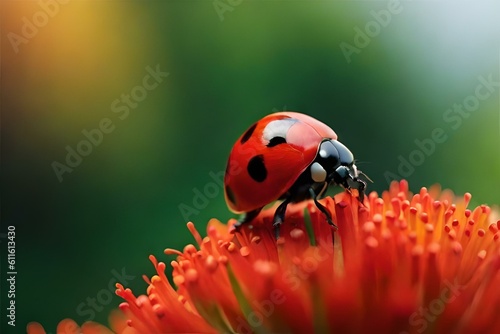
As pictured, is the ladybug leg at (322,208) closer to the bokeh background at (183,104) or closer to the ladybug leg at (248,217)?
the ladybug leg at (248,217)

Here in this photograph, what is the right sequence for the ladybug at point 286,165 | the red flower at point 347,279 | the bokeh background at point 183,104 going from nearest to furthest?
the red flower at point 347,279 < the ladybug at point 286,165 < the bokeh background at point 183,104

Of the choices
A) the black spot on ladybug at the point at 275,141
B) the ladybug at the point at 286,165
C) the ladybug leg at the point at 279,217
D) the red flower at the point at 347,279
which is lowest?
the red flower at the point at 347,279

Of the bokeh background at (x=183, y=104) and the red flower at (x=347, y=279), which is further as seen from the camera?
the bokeh background at (x=183, y=104)

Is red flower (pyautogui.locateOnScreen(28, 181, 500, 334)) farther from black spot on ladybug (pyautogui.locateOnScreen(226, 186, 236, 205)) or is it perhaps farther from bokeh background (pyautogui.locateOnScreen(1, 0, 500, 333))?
bokeh background (pyautogui.locateOnScreen(1, 0, 500, 333))

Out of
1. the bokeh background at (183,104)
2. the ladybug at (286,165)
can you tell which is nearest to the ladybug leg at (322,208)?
the ladybug at (286,165)

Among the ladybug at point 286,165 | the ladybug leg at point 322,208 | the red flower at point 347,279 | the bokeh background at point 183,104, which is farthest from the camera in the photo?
the bokeh background at point 183,104

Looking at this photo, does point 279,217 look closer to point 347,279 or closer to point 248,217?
point 248,217

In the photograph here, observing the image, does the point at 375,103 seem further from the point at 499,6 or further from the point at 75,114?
the point at 75,114

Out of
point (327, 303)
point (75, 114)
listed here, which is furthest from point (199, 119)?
point (327, 303)

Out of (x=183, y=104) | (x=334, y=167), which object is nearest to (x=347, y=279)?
(x=334, y=167)
